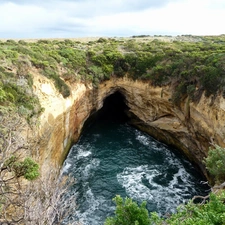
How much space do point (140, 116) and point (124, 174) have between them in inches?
461

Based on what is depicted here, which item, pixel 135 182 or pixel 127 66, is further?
pixel 127 66

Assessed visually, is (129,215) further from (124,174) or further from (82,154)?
(82,154)

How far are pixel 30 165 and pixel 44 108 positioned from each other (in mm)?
9599

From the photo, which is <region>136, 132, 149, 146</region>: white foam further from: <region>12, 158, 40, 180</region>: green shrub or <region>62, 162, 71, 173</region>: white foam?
<region>12, 158, 40, 180</region>: green shrub

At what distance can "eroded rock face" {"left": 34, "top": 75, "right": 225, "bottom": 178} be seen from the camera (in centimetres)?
2236

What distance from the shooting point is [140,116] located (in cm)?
3538

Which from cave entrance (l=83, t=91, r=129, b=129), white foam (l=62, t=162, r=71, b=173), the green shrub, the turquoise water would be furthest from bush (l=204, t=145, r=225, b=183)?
cave entrance (l=83, t=91, r=129, b=129)

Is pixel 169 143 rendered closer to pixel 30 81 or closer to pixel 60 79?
pixel 60 79

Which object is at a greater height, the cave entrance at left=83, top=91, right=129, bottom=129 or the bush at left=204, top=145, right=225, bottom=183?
the bush at left=204, top=145, right=225, bottom=183

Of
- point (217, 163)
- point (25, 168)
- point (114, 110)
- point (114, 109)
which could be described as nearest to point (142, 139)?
point (114, 110)

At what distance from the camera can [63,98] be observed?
2520 centimetres

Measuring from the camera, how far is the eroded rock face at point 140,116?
22.4 meters

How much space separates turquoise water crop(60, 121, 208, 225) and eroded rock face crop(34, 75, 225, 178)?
1.52 m

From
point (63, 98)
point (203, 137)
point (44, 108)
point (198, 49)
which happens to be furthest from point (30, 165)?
point (198, 49)
